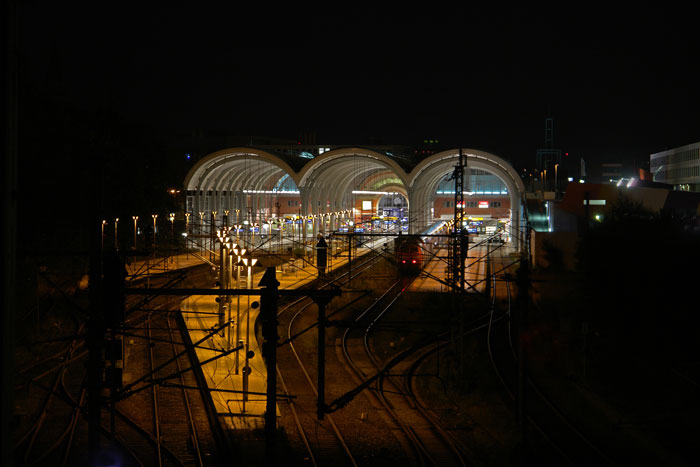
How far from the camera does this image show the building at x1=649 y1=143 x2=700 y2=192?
3812cm

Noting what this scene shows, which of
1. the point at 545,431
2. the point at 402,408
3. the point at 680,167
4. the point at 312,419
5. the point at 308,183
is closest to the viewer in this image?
the point at 545,431

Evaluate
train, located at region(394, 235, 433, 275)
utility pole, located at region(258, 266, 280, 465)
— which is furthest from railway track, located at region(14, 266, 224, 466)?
train, located at region(394, 235, 433, 275)

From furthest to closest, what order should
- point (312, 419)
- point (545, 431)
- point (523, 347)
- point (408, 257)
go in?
point (408, 257) → point (312, 419) → point (545, 431) → point (523, 347)

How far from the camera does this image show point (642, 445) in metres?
7.80

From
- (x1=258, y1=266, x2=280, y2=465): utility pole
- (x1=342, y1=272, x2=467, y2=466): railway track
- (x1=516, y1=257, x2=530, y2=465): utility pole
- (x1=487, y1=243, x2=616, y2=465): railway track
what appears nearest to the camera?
(x1=258, y1=266, x2=280, y2=465): utility pole

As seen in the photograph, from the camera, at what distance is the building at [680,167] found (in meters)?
38.1

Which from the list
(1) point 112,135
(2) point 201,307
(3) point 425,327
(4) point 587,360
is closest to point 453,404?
(4) point 587,360

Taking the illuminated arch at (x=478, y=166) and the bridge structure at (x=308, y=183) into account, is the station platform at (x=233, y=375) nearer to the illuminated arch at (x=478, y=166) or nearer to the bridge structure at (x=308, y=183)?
the bridge structure at (x=308, y=183)

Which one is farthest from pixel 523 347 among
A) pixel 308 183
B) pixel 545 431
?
pixel 308 183

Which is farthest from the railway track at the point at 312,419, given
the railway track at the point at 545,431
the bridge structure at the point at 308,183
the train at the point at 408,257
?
the bridge structure at the point at 308,183

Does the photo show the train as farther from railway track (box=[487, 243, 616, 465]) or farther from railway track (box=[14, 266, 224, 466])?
railway track (box=[14, 266, 224, 466])

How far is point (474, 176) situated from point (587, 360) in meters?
36.9

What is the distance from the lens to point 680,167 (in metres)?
41.3

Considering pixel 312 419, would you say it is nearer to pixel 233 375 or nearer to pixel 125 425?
pixel 125 425
